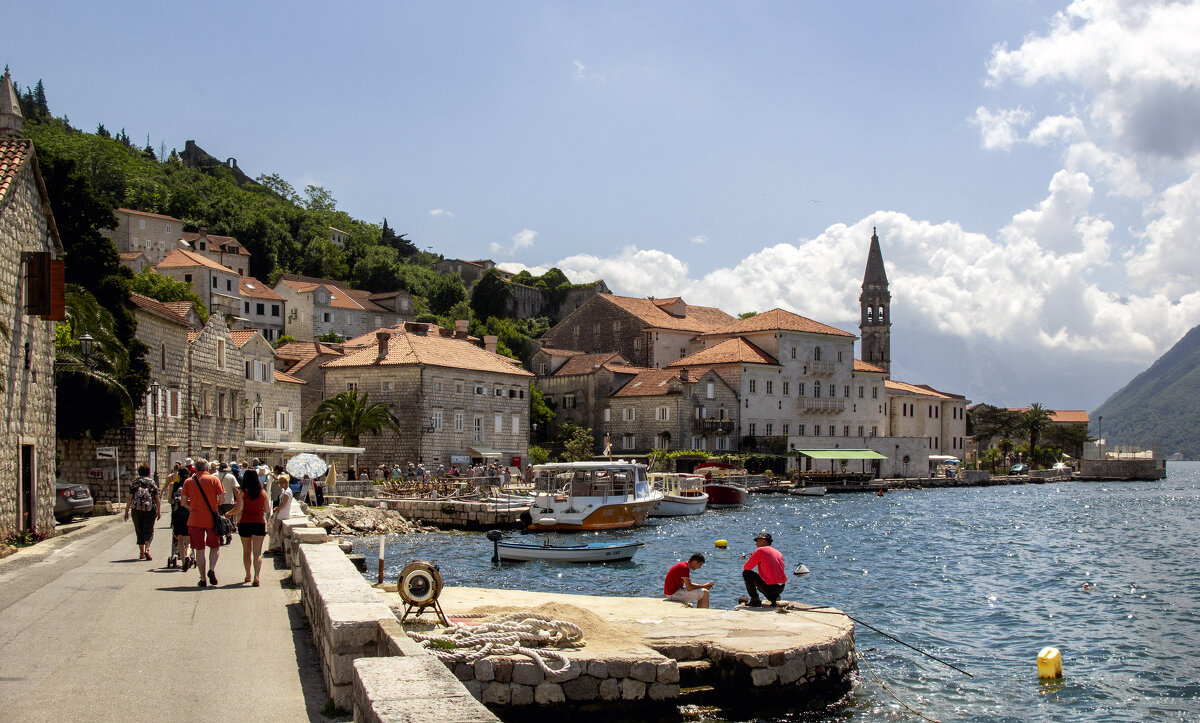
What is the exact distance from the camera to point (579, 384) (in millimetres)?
78062

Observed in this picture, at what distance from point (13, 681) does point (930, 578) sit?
24440 millimetres

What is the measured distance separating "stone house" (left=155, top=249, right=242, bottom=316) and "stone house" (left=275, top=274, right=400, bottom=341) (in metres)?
7.56

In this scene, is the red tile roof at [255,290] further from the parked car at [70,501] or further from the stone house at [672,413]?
the parked car at [70,501]

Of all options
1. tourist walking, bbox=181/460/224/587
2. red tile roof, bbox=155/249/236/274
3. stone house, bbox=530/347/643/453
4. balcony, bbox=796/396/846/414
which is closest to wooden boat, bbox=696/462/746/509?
stone house, bbox=530/347/643/453

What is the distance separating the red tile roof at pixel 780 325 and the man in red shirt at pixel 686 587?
64.0 meters

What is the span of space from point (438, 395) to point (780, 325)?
109 feet

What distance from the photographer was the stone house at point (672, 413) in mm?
71688

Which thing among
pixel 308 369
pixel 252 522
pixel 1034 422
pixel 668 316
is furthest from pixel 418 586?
pixel 1034 422

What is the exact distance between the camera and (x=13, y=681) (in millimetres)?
8164

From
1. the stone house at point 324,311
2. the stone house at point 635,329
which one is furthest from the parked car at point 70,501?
the stone house at point 324,311

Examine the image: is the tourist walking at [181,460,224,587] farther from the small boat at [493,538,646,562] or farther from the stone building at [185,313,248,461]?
the stone building at [185,313,248,461]

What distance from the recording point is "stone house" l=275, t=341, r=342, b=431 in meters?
61.4

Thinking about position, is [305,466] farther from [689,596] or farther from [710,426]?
[710,426]

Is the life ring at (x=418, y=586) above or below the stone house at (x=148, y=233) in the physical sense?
below
